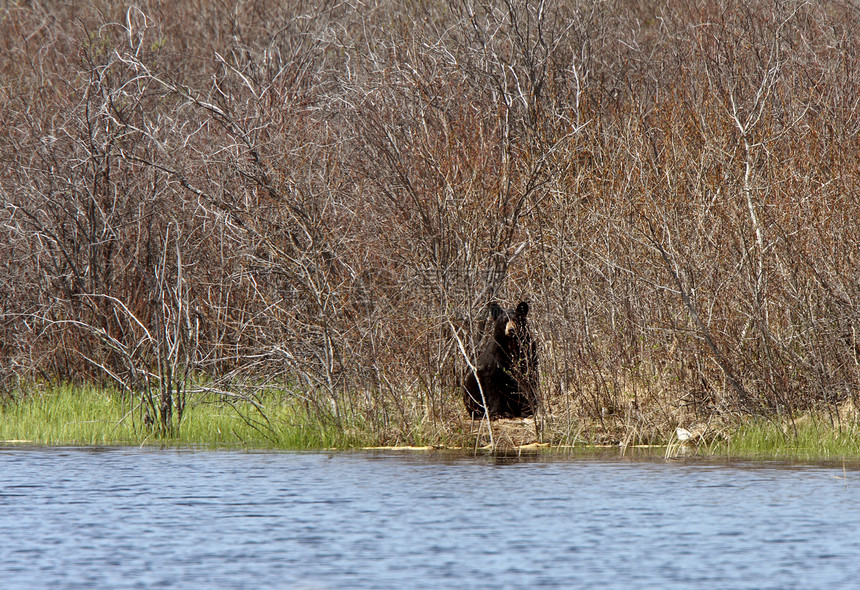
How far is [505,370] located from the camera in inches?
491

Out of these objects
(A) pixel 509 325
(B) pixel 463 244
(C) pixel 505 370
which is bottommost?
(C) pixel 505 370

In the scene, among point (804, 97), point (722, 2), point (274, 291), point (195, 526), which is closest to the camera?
point (195, 526)

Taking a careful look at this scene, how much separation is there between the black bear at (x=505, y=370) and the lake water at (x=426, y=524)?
0.92 metres

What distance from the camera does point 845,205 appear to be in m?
12.9

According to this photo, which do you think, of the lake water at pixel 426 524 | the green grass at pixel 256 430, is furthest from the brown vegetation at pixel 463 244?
the lake water at pixel 426 524

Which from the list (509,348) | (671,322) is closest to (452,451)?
(509,348)

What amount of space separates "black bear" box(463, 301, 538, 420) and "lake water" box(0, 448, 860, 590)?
0.92m

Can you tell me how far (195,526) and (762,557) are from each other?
355 centimetres

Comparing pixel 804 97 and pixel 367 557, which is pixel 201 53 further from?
pixel 367 557

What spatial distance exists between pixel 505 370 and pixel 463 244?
1.29m

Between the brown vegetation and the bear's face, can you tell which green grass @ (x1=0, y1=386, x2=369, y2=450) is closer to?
the brown vegetation

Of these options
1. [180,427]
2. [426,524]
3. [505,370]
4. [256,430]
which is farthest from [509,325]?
[426,524]

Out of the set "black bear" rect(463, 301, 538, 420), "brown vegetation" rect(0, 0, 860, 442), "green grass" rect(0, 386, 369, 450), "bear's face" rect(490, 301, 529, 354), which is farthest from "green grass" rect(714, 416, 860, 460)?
"green grass" rect(0, 386, 369, 450)

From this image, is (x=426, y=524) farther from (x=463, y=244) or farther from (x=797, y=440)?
(x=463, y=244)
